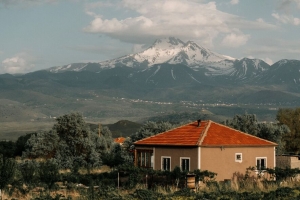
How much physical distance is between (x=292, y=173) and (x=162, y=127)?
24.5 m

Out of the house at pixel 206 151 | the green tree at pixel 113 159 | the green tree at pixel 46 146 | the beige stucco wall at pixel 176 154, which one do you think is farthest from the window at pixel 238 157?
the green tree at pixel 46 146

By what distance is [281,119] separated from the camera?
6688 cm

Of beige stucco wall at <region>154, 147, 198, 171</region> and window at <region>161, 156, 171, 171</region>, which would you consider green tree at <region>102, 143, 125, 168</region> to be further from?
window at <region>161, 156, 171, 171</region>

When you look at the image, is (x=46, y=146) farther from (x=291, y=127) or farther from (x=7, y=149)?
(x=291, y=127)

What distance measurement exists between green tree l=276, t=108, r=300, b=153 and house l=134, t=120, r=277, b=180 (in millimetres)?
25100

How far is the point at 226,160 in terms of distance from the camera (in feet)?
110

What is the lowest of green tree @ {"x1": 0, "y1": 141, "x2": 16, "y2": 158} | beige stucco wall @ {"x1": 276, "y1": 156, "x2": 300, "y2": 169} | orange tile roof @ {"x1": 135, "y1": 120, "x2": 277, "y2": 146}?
green tree @ {"x1": 0, "y1": 141, "x2": 16, "y2": 158}

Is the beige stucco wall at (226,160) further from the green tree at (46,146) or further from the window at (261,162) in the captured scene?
the green tree at (46,146)

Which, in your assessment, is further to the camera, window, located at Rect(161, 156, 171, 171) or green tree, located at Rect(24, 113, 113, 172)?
green tree, located at Rect(24, 113, 113, 172)

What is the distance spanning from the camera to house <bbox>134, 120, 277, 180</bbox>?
33.0 meters

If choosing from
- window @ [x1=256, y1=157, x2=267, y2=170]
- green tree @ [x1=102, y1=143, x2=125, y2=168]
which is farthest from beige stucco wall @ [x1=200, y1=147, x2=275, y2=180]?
green tree @ [x1=102, y1=143, x2=125, y2=168]

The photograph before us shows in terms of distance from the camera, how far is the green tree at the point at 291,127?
6097 centimetres

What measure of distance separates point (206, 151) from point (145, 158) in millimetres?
4503

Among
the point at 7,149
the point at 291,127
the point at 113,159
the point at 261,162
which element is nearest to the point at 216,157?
the point at 261,162
